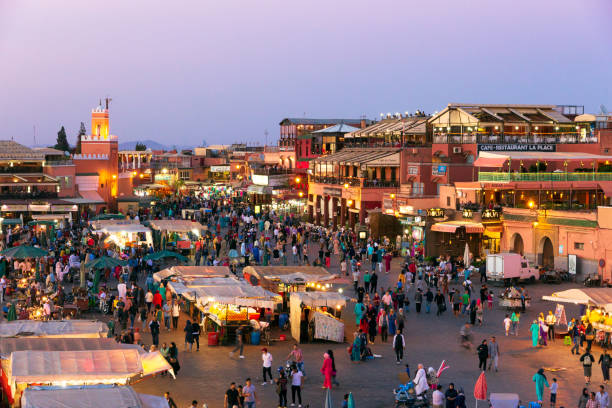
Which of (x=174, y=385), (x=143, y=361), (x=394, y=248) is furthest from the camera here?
(x=394, y=248)

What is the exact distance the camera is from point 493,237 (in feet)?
131

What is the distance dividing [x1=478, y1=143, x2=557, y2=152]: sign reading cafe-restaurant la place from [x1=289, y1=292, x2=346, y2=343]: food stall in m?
27.3

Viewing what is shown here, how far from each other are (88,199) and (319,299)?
136ft

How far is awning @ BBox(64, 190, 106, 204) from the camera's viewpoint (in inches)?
2347

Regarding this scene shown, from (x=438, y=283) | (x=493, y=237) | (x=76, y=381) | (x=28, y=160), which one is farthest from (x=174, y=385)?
(x=28, y=160)

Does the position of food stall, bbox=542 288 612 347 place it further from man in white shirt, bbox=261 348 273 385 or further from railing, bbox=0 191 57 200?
railing, bbox=0 191 57 200

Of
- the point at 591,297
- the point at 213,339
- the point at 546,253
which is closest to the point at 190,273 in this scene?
the point at 213,339

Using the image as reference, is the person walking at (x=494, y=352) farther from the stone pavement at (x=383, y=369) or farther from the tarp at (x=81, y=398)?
the tarp at (x=81, y=398)

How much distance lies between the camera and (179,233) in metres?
43.0

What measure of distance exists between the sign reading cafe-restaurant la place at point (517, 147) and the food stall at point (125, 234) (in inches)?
786

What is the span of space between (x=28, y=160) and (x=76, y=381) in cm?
5139

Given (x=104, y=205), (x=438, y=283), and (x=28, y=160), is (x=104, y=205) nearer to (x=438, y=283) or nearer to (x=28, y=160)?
(x=28, y=160)

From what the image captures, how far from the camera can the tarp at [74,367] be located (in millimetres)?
14148

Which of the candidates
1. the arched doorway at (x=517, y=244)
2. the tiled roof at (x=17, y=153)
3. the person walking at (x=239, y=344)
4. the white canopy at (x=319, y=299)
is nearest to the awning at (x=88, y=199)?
the tiled roof at (x=17, y=153)
